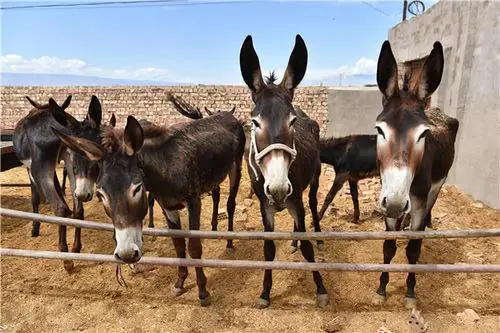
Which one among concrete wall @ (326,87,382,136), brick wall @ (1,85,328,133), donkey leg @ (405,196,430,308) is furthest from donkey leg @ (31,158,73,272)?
concrete wall @ (326,87,382,136)

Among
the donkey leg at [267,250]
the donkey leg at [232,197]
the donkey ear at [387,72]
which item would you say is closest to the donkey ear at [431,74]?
the donkey ear at [387,72]

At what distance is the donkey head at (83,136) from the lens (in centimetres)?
364

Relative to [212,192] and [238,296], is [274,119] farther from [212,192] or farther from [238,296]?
[212,192]

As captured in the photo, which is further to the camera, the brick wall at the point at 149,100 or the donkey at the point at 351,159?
the brick wall at the point at 149,100

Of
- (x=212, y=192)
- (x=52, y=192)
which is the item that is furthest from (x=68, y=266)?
(x=212, y=192)

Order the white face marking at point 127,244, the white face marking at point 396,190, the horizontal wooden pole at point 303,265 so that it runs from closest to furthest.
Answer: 1. the white face marking at point 396,190
2. the white face marking at point 127,244
3. the horizontal wooden pole at point 303,265

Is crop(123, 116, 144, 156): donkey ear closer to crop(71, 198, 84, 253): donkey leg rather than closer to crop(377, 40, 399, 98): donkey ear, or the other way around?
crop(377, 40, 399, 98): donkey ear

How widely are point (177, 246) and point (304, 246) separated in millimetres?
1418

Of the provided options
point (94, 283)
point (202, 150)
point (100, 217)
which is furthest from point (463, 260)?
point (100, 217)

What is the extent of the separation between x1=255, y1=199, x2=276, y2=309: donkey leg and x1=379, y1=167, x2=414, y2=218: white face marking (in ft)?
4.29

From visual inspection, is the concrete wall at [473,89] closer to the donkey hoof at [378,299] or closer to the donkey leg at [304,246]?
the donkey hoof at [378,299]

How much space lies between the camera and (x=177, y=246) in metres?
3.65

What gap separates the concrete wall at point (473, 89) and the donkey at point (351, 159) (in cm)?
244

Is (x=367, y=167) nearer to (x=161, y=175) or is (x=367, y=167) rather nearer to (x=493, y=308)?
(x=493, y=308)
